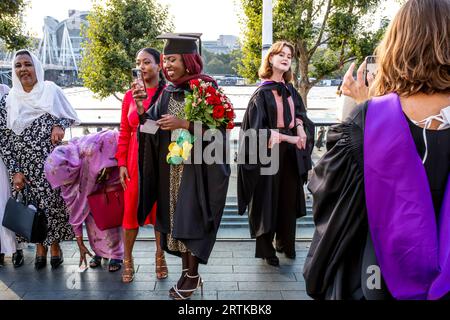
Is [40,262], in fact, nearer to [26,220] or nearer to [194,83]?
[26,220]

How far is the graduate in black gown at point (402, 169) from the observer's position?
1565 mm

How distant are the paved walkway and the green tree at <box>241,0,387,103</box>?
16.2 feet

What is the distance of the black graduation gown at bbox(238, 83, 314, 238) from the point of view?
4.06 metres

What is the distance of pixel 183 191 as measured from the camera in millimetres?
3305

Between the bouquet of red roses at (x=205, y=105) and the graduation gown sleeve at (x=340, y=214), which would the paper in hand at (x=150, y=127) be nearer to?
the bouquet of red roses at (x=205, y=105)

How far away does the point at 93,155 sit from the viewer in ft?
12.7

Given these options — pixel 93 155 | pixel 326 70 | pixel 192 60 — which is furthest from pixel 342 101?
pixel 326 70

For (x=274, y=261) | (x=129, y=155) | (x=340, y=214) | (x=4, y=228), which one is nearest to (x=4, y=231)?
(x=4, y=228)

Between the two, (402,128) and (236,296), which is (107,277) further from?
(402,128)

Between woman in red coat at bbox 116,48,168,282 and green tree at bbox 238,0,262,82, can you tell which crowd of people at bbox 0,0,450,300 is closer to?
woman in red coat at bbox 116,48,168,282

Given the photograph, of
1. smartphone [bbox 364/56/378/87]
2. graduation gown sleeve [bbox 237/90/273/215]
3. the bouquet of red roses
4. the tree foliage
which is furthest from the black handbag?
the tree foliage


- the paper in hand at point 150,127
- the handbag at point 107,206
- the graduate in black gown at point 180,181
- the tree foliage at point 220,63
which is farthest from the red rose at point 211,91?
the tree foliage at point 220,63

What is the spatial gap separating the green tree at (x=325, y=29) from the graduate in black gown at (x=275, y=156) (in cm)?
407

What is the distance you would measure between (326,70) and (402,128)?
7.76 m
